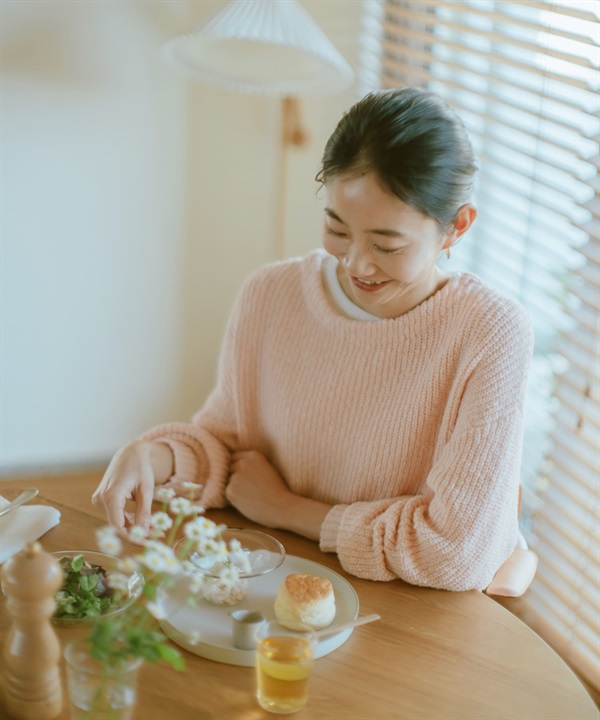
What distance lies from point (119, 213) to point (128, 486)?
1294mm

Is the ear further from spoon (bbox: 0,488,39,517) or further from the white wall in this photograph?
the white wall

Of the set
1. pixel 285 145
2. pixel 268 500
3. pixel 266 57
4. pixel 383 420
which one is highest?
pixel 266 57

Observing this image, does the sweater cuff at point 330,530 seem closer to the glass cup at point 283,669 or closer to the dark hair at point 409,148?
the glass cup at point 283,669

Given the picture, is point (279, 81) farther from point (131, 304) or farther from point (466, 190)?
point (466, 190)

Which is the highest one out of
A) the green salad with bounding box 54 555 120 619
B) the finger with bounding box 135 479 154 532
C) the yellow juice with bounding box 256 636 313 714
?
the yellow juice with bounding box 256 636 313 714

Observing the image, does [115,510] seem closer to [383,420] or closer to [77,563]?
[77,563]

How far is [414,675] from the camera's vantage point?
3.49ft

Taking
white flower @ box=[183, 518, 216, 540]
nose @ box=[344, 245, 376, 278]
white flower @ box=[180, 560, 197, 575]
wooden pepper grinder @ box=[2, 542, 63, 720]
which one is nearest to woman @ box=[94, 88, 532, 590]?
nose @ box=[344, 245, 376, 278]

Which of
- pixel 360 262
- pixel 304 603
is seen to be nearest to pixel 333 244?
pixel 360 262

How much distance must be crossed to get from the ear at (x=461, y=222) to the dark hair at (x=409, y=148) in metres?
0.03

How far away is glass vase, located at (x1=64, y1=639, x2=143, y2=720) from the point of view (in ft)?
2.65

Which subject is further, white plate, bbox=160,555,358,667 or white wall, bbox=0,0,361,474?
white wall, bbox=0,0,361,474

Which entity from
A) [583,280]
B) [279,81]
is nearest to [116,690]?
[583,280]

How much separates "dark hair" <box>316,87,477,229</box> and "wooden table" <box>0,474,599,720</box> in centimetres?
58
